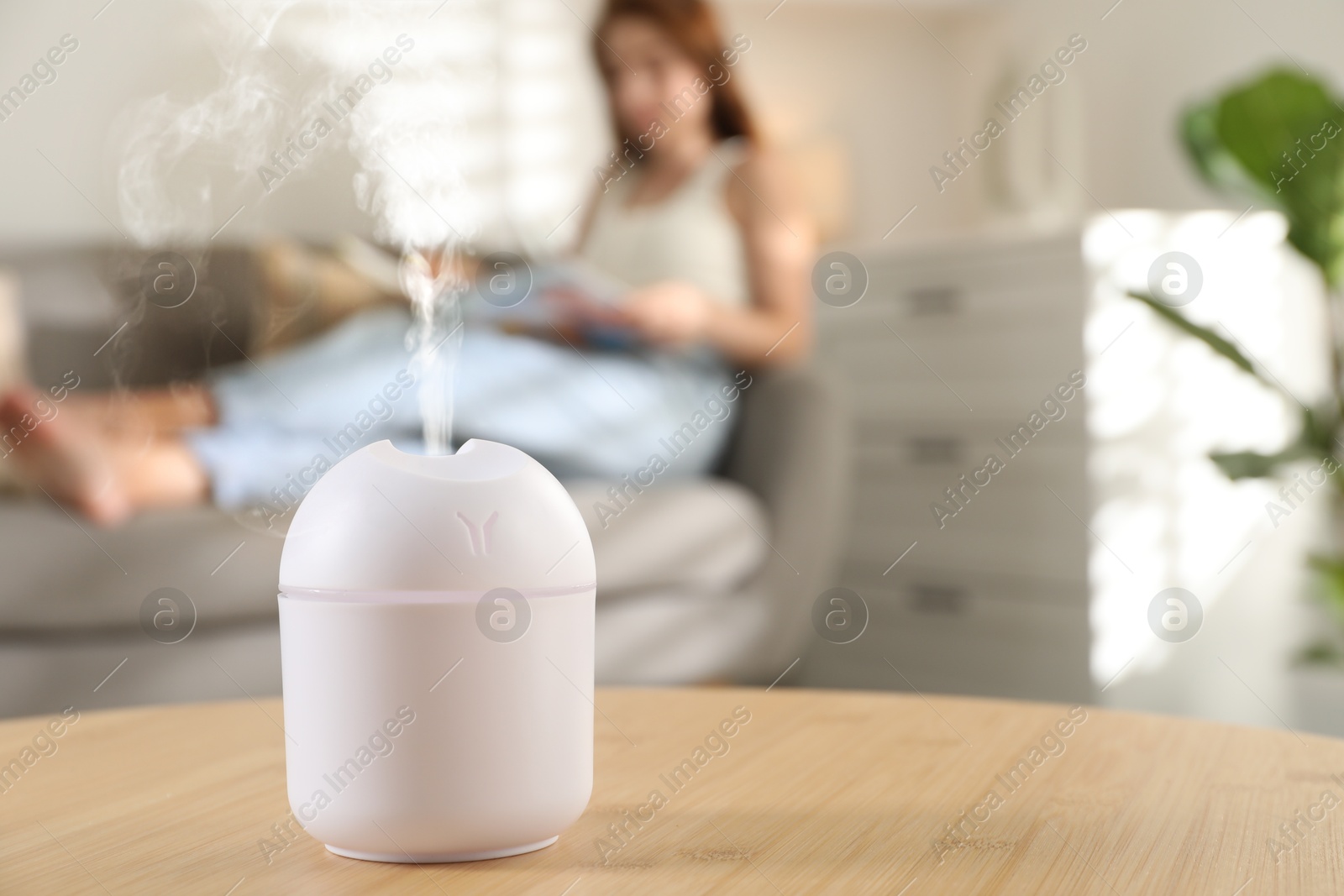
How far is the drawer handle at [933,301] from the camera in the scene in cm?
217

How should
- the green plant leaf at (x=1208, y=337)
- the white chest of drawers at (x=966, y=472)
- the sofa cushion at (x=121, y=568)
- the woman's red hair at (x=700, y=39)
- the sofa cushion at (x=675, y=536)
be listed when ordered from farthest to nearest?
the woman's red hair at (x=700, y=39)
the white chest of drawers at (x=966, y=472)
the sofa cushion at (x=675, y=536)
the green plant leaf at (x=1208, y=337)
the sofa cushion at (x=121, y=568)

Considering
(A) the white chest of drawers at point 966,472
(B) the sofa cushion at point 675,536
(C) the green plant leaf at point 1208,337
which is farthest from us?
(A) the white chest of drawers at point 966,472

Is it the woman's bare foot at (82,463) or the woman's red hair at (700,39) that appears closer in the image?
the woman's bare foot at (82,463)

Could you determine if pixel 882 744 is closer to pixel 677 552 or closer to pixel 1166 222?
pixel 677 552

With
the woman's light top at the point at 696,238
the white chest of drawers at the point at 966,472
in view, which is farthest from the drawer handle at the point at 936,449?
the woman's light top at the point at 696,238

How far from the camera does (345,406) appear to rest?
1.63 meters

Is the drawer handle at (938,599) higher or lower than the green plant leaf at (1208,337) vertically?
lower

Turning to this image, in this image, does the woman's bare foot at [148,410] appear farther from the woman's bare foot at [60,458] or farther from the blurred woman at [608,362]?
the woman's bare foot at [60,458]

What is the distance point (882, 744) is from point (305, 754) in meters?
0.29

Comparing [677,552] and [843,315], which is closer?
[677,552]

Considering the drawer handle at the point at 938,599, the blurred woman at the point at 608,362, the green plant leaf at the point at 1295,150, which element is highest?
the green plant leaf at the point at 1295,150

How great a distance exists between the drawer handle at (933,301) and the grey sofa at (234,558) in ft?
1.62

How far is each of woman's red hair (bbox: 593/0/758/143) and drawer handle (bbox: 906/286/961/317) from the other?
43 cm

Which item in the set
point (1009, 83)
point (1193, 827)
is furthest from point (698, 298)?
point (1193, 827)
